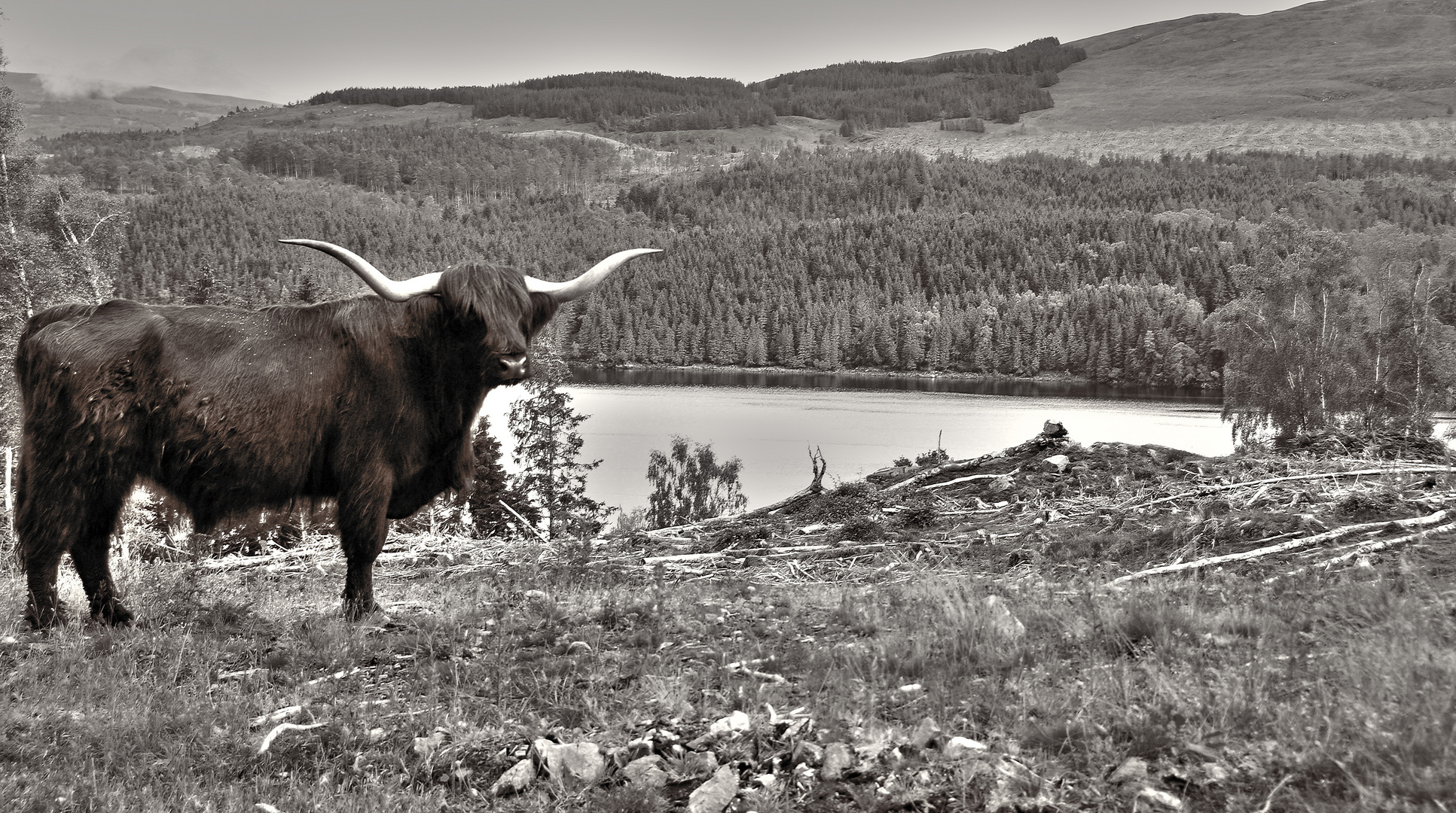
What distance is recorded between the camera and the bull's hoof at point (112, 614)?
19.1 ft

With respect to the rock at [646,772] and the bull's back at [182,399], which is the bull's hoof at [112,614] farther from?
the rock at [646,772]

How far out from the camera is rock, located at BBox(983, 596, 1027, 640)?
423 cm

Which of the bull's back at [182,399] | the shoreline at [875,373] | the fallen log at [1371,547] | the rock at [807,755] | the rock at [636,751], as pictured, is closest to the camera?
the rock at [807,755]

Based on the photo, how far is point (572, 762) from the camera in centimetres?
343

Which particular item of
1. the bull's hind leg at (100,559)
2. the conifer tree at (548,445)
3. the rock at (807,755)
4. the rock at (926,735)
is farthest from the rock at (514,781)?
the conifer tree at (548,445)

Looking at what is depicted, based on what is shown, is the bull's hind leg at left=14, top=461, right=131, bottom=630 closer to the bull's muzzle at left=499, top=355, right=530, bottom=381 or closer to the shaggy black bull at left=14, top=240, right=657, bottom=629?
the shaggy black bull at left=14, top=240, right=657, bottom=629

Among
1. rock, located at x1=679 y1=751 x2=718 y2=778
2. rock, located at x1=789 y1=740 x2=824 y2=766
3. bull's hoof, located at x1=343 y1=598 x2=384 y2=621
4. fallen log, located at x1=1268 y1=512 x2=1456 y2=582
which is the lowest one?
bull's hoof, located at x1=343 y1=598 x2=384 y2=621

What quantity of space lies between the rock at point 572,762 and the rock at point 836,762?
847 mm

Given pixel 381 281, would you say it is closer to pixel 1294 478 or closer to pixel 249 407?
pixel 249 407

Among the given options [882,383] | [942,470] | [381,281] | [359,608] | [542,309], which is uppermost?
[381,281]

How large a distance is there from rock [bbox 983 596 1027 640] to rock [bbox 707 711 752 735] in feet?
4.42

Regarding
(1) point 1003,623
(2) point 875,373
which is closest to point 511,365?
(1) point 1003,623

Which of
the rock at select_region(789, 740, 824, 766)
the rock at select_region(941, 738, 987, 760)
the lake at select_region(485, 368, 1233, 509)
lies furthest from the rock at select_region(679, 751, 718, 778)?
the lake at select_region(485, 368, 1233, 509)

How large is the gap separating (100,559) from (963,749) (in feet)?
18.4
